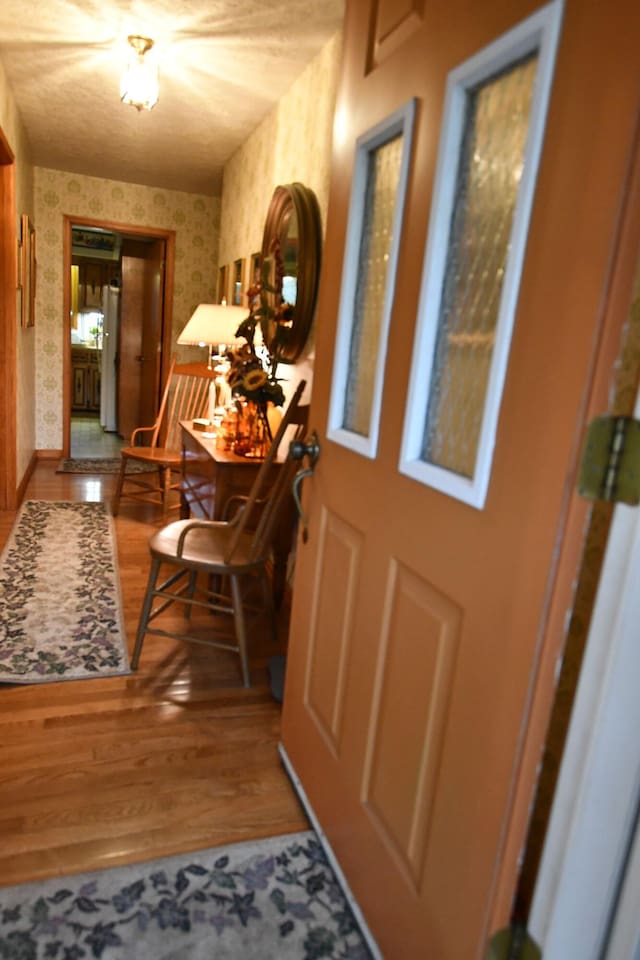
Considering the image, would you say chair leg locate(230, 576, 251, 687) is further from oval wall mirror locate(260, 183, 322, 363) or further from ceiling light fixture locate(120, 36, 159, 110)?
ceiling light fixture locate(120, 36, 159, 110)

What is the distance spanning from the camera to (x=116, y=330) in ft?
23.2

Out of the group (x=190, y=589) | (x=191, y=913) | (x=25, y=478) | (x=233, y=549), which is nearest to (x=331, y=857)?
(x=191, y=913)

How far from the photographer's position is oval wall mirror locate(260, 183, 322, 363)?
8.45 ft

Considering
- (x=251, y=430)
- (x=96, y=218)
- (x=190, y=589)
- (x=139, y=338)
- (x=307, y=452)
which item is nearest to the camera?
(x=307, y=452)

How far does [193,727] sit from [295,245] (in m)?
1.98

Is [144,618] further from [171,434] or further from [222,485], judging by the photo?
[171,434]

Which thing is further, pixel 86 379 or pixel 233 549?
pixel 86 379

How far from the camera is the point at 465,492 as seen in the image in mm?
951

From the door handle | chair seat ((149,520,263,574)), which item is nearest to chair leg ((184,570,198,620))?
chair seat ((149,520,263,574))

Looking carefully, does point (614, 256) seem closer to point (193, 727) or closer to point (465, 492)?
point (465, 492)

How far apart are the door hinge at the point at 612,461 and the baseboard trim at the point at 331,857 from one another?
103 cm

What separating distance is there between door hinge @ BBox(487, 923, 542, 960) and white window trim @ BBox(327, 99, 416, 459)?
2.68 feet

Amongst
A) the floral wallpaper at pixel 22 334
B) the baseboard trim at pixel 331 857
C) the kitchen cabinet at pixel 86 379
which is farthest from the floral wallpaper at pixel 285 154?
the kitchen cabinet at pixel 86 379

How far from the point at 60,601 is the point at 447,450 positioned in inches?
85.0
